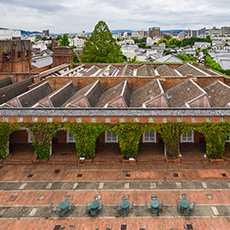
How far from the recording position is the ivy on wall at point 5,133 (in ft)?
69.2

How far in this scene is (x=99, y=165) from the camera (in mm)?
21297

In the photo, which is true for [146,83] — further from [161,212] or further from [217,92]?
[161,212]

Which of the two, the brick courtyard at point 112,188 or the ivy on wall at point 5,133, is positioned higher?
the ivy on wall at point 5,133

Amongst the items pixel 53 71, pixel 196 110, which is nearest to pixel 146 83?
pixel 196 110

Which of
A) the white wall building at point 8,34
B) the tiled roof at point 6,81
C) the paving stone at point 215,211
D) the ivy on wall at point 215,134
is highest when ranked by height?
the white wall building at point 8,34

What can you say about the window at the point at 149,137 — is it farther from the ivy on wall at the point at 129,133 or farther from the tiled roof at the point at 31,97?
the tiled roof at the point at 31,97

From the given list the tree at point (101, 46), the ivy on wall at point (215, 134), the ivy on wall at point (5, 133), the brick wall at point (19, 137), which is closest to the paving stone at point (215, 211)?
the ivy on wall at point (215, 134)

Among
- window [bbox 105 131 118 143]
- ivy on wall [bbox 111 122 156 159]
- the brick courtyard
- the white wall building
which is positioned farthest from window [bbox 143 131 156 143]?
the white wall building

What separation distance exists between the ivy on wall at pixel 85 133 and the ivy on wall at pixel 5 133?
17.4ft

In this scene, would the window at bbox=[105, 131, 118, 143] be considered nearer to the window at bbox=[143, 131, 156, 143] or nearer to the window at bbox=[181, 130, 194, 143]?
the window at bbox=[143, 131, 156, 143]

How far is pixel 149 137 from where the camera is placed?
2502cm

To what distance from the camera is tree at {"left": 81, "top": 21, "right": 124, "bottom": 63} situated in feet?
176

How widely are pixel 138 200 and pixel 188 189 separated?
4.40 meters

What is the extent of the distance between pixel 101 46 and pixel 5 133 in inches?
1527
